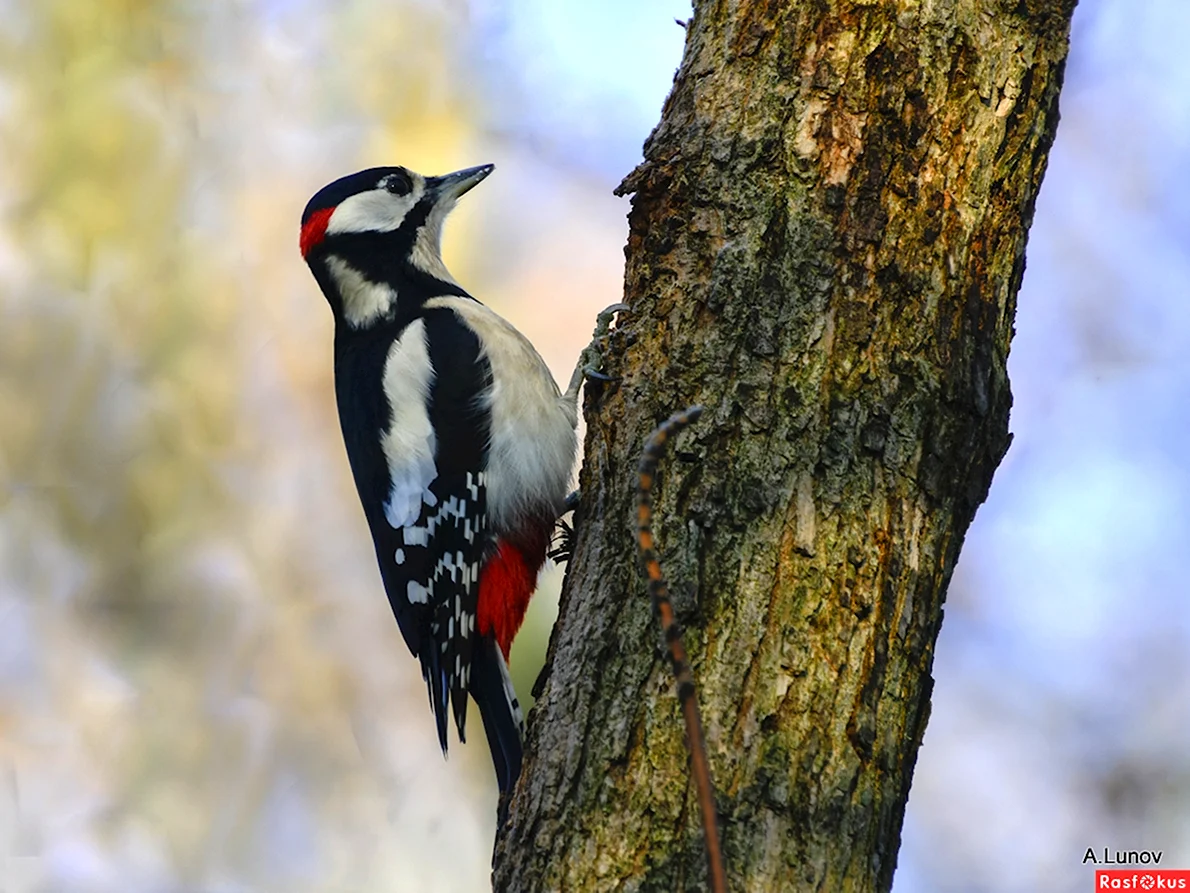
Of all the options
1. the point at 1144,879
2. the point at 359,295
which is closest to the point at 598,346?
the point at 359,295

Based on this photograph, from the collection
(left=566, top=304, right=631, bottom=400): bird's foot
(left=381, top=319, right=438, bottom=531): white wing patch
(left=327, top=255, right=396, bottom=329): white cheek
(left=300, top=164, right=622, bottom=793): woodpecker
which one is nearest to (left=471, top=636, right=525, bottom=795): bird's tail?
(left=300, top=164, right=622, bottom=793): woodpecker

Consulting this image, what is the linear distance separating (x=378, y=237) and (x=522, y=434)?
0.84 metres

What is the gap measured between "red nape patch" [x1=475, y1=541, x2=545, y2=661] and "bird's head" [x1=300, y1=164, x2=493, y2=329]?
2.67 feet

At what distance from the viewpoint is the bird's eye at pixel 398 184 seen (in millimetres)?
3662

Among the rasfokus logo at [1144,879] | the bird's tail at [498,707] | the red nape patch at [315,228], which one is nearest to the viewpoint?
the bird's tail at [498,707]

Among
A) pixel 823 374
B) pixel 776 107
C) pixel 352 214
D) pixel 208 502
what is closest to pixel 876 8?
pixel 776 107

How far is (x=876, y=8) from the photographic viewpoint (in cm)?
212

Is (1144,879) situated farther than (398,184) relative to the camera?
No

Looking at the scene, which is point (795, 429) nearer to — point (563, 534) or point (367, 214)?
point (563, 534)

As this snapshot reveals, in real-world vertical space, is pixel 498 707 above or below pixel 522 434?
below

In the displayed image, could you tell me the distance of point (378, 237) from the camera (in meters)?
3.59

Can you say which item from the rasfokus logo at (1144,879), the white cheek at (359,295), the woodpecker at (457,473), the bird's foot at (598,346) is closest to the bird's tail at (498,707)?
the woodpecker at (457,473)

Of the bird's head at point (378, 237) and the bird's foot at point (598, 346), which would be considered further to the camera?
the bird's head at point (378, 237)

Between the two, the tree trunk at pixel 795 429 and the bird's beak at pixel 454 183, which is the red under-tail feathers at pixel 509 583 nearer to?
the tree trunk at pixel 795 429
